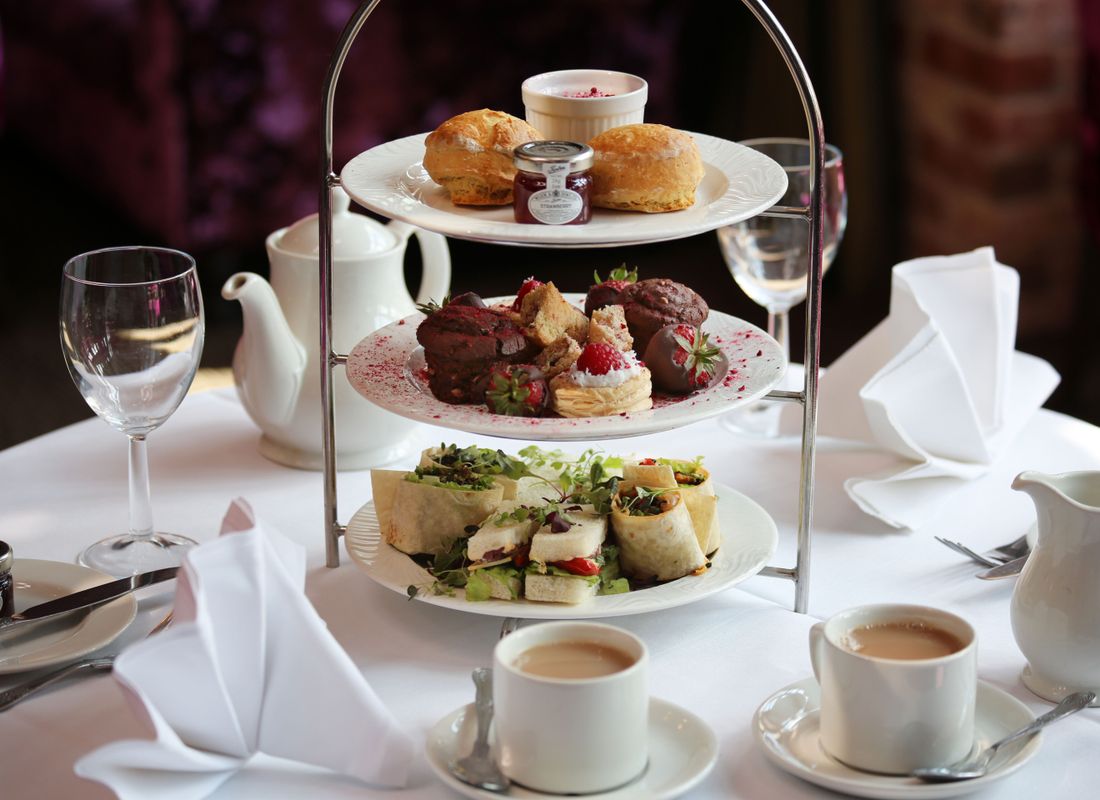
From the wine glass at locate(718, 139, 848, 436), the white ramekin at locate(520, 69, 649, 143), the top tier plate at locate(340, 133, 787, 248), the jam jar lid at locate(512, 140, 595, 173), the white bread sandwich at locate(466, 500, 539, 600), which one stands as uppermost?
the white ramekin at locate(520, 69, 649, 143)

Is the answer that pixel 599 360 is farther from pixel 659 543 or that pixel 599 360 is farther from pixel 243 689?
pixel 243 689

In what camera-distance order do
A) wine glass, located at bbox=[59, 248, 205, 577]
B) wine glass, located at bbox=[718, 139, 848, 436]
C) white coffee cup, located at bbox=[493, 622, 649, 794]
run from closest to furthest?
white coffee cup, located at bbox=[493, 622, 649, 794] < wine glass, located at bbox=[59, 248, 205, 577] < wine glass, located at bbox=[718, 139, 848, 436]

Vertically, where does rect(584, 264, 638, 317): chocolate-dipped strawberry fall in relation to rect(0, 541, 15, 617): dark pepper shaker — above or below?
above

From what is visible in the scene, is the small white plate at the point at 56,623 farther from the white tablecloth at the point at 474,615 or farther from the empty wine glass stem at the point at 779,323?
the empty wine glass stem at the point at 779,323

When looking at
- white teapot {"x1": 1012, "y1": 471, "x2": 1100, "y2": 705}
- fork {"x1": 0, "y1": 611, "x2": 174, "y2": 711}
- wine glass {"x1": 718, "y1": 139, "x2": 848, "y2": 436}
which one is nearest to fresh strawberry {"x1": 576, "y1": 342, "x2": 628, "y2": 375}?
white teapot {"x1": 1012, "y1": 471, "x2": 1100, "y2": 705}

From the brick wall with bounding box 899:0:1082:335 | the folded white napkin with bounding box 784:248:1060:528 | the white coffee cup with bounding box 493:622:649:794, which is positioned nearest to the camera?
the white coffee cup with bounding box 493:622:649:794

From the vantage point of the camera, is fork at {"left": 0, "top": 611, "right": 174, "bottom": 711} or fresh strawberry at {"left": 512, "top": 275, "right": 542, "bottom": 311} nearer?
fork at {"left": 0, "top": 611, "right": 174, "bottom": 711}

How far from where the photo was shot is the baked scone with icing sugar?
44.9 inches

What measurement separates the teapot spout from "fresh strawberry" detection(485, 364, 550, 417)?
1.26 ft

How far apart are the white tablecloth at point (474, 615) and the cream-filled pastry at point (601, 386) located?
19cm

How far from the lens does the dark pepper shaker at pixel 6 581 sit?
3.53ft

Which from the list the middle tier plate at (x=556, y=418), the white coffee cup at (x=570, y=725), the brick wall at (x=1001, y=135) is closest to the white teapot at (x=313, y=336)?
the middle tier plate at (x=556, y=418)

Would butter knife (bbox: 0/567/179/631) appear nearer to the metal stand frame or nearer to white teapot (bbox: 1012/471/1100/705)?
the metal stand frame

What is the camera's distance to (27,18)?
14.8 ft
